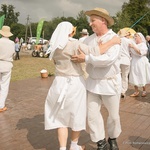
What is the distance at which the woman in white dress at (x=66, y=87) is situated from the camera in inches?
118

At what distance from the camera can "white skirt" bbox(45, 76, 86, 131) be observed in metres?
3.08

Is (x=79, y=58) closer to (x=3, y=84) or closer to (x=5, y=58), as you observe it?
(x=5, y=58)

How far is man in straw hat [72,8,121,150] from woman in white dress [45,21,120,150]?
0.34 feet

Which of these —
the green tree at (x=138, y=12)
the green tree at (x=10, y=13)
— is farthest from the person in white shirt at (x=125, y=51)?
the green tree at (x=10, y=13)

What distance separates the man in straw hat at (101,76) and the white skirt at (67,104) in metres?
0.15

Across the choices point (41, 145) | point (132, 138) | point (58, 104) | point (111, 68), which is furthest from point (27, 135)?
point (111, 68)

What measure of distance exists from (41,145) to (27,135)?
20.3 inches

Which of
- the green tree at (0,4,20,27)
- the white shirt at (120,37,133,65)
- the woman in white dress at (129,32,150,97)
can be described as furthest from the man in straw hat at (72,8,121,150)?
the green tree at (0,4,20,27)

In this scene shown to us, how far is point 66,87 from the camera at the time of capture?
3.08 meters

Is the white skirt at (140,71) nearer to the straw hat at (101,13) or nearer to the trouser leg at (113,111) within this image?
the trouser leg at (113,111)

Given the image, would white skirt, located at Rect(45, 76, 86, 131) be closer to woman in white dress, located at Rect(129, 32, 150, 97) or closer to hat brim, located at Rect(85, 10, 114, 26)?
hat brim, located at Rect(85, 10, 114, 26)

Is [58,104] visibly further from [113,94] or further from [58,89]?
[113,94]

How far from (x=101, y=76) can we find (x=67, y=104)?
0.55 m

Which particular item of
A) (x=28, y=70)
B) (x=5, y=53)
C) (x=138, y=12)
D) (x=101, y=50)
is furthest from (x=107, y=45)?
(x=138, y=12)
